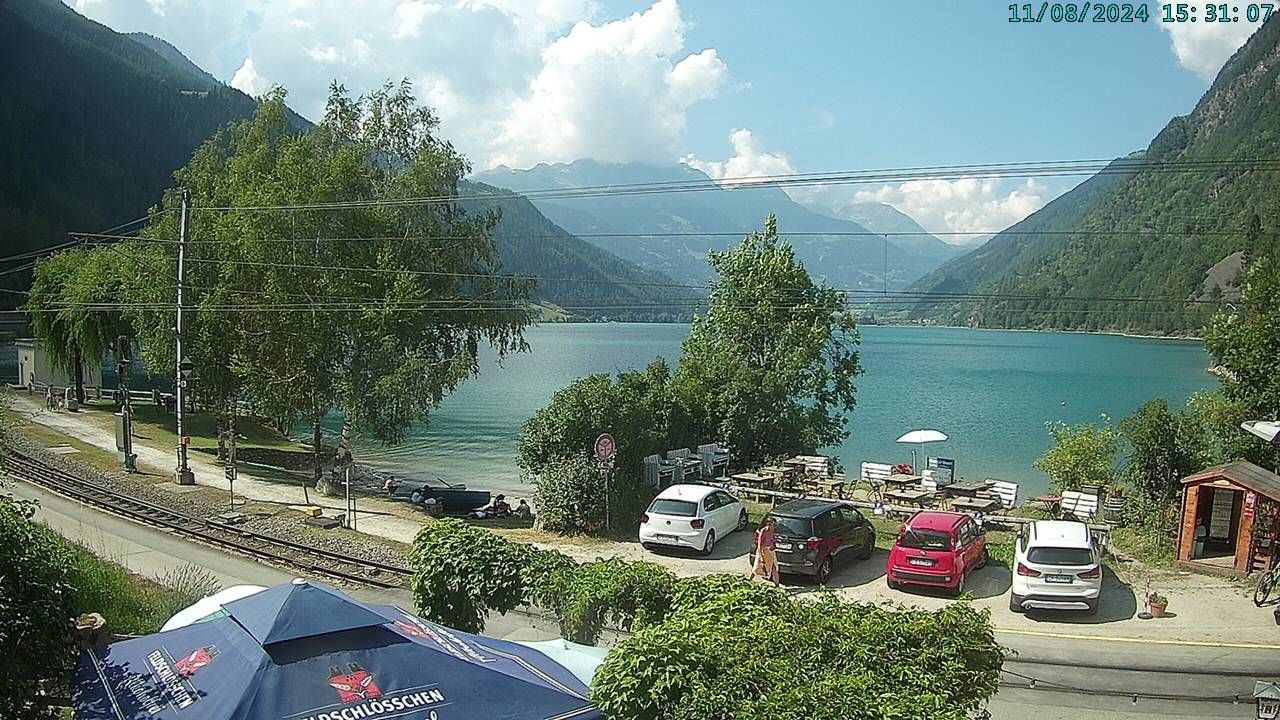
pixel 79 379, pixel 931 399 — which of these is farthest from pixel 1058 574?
pixel 931 399

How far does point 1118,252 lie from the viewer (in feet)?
621

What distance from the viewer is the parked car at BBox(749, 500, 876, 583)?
1736 cm

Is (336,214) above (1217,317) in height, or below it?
above

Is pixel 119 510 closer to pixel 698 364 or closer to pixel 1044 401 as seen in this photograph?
pixel 698 364

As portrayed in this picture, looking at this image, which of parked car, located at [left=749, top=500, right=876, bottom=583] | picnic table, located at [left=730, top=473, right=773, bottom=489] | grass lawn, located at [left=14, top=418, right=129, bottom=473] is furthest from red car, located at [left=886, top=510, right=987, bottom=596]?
grass lawn, located at [left=14, top=418, right=129, bottom=473]

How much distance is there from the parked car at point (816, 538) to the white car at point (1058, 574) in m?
3.49

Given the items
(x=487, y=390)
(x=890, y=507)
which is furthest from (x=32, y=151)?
(x=890, y=507)

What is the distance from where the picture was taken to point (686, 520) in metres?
19.9

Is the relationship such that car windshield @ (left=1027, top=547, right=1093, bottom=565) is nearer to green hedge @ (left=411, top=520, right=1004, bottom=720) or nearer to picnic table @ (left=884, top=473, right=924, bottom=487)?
green hedge @ (left=411, top=520, right=1004, bottom=720)

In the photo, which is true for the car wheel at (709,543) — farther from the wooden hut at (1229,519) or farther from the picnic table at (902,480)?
the wooden hut at (1229,519)

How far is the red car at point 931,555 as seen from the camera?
54.3 feet

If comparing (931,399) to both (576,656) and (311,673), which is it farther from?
(311,673)

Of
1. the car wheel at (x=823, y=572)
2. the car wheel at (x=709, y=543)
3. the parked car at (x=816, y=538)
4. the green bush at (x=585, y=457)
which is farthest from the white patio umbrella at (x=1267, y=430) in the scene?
the green bush at (x=585, y=457)

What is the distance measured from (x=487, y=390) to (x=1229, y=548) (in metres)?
71.0
